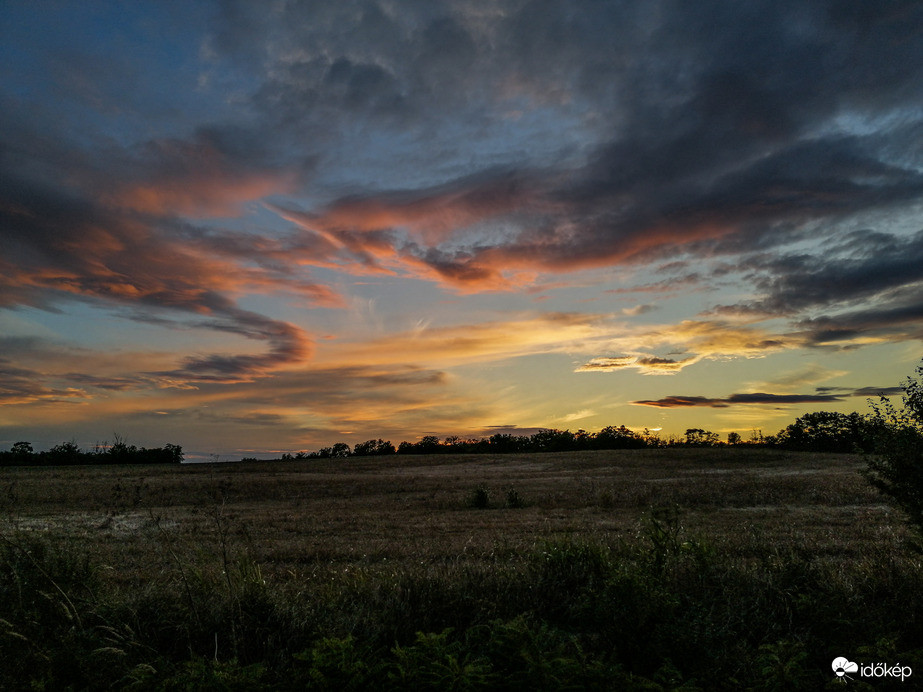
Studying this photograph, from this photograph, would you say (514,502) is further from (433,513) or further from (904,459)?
(904,459)

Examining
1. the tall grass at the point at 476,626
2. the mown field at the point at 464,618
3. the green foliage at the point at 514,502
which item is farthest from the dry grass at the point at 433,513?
the tall grass at the point at 476,626

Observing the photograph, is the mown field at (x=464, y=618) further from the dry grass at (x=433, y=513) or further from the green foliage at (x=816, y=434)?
the green foliage at (x=816, y=434)

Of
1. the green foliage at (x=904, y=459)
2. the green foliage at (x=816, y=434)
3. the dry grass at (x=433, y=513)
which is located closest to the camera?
the green foliage at (x=904, y=459)

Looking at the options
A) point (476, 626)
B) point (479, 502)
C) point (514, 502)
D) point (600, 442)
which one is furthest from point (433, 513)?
point (600, 442)

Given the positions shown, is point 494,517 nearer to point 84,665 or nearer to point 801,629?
point 801,629

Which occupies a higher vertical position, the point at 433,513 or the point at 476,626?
the point at 476,626

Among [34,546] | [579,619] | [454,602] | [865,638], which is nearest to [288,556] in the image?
[34,546]

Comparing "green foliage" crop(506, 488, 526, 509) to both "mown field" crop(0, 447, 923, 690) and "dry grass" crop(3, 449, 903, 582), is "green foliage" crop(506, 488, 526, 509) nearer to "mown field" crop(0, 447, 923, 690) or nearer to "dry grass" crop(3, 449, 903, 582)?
"dry grass" crop(3, 449, 903, 582)

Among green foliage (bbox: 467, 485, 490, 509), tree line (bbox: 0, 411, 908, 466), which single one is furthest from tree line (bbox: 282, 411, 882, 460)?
green foliage (bbox: 467, 485, 490, 509)

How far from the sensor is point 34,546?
6824 mm

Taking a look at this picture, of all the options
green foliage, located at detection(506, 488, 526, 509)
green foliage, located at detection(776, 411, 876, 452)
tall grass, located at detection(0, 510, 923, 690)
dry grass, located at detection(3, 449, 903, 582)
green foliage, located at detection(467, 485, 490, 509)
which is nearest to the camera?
tall grass, located at detection(0, 510, 923, 690)

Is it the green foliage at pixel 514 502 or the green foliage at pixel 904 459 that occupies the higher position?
the green foliage at pixel 904 459

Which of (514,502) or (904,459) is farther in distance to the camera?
(514,502)

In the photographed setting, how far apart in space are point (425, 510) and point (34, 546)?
60.6ft
